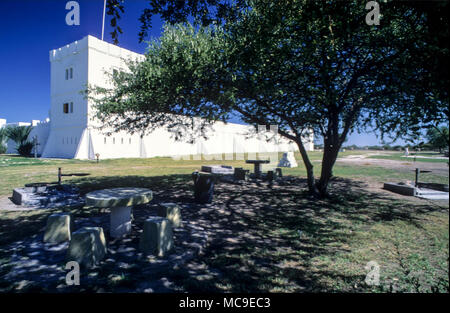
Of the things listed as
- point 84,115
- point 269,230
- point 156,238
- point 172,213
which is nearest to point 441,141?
point 156,238

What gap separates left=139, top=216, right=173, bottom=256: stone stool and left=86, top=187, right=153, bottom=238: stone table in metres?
0.69

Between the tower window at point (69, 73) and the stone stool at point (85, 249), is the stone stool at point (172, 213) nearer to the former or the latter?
the stone stool at point (85, 249)

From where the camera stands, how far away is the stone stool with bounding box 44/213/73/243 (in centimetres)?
447

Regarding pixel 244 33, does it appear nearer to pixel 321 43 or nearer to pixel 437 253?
pixel 321 43

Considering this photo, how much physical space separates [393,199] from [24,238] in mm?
11037

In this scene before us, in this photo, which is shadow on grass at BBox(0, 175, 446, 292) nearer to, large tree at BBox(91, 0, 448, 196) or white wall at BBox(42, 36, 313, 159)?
large tree at BBox(91, 0, 448, 196)

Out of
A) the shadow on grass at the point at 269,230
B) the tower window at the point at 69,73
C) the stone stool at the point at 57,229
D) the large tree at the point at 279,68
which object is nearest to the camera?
the shadow on grass at the point at 269,230

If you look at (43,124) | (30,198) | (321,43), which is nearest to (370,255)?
(321,43)

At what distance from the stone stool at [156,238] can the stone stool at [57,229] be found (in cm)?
165

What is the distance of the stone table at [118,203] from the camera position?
4359 millimetres

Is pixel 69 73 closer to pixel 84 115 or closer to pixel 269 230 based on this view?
pixel 84 115

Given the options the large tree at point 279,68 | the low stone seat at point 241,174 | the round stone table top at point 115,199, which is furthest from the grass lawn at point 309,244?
the low stone seat at point 241,174

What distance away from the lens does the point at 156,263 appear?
3701 mm

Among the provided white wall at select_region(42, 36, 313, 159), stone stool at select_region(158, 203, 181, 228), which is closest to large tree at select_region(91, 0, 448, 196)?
stone stool at select_region(158, 203, 181, 228)
